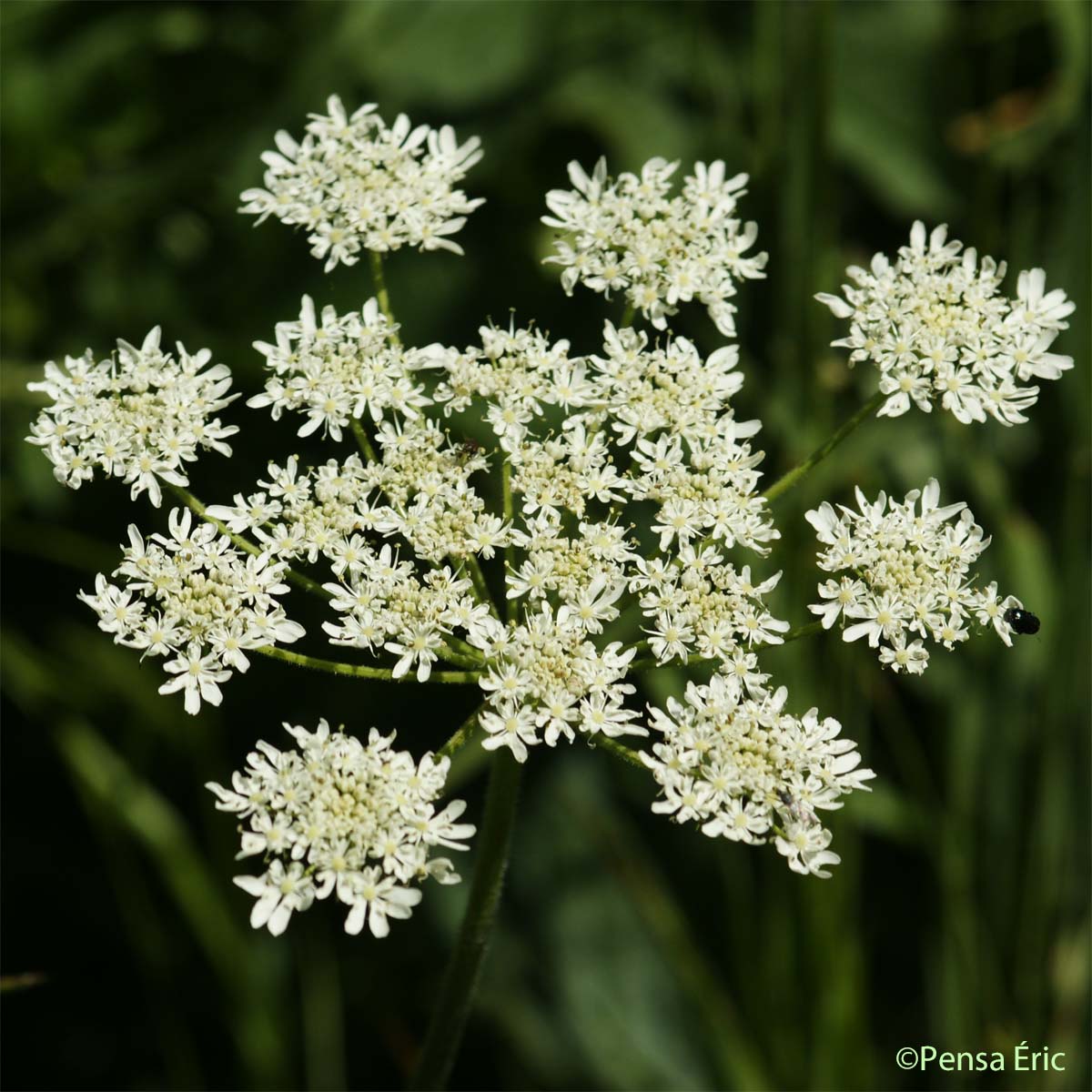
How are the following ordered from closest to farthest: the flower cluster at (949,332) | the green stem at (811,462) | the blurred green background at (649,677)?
the green stem at (811,462) → the flower cluster at (949,332) → the blurred green background at (649,677)

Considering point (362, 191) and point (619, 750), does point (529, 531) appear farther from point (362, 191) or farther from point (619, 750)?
point (362, 191)

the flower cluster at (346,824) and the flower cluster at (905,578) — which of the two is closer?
the flower cluster at (346,824)

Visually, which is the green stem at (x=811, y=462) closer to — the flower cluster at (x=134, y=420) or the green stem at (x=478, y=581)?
the green stem at (x=478, y=581)

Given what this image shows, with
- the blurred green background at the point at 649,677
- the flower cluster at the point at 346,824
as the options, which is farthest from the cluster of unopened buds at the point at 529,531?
the blurred green background at the point at 649,677

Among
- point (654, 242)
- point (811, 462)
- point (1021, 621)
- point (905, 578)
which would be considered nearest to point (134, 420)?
point (654, 242)

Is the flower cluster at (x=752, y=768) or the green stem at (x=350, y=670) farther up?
the green stem at (x=350, y=670)

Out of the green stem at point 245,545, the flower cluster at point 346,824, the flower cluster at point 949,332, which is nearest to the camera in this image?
the flower cluster at point 346,824

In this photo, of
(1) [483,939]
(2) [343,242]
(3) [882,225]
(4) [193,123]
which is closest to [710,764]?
(1) [483,939]
